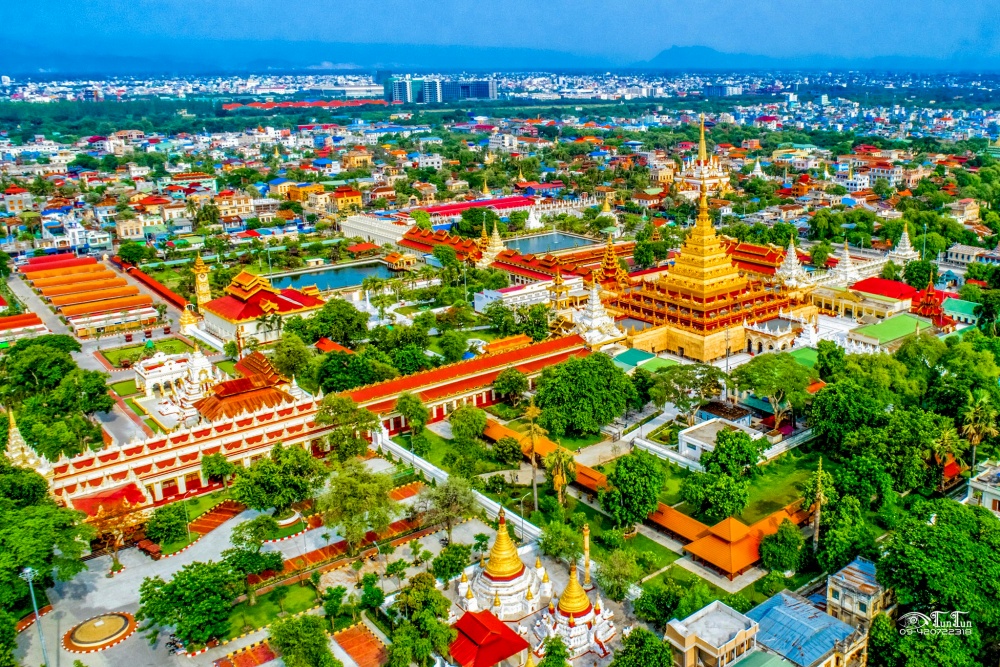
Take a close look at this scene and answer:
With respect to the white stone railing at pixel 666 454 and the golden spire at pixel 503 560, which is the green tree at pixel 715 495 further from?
the golden spire at pixel 503 560

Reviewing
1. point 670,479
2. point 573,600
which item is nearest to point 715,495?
point 670,479

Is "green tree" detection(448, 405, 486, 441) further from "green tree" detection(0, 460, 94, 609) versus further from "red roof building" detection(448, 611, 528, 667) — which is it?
"green tree" detection(0, 460, 94, 609)

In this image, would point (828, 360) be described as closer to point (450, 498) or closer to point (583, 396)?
point (583, 396)

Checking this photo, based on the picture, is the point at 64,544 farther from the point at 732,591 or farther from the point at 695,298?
the point at 695,298

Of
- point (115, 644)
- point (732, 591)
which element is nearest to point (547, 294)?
point (732, 591)

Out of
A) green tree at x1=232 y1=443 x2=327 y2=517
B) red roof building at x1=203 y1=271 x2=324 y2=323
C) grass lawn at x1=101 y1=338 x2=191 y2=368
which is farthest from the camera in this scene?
red roof building at x1=203 y1=271 x2=324 y2=323

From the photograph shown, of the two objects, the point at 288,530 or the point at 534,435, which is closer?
the point at 288,530

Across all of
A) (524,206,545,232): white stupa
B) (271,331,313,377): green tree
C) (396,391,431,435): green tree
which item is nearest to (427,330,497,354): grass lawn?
(271,331,313,377): green tree
